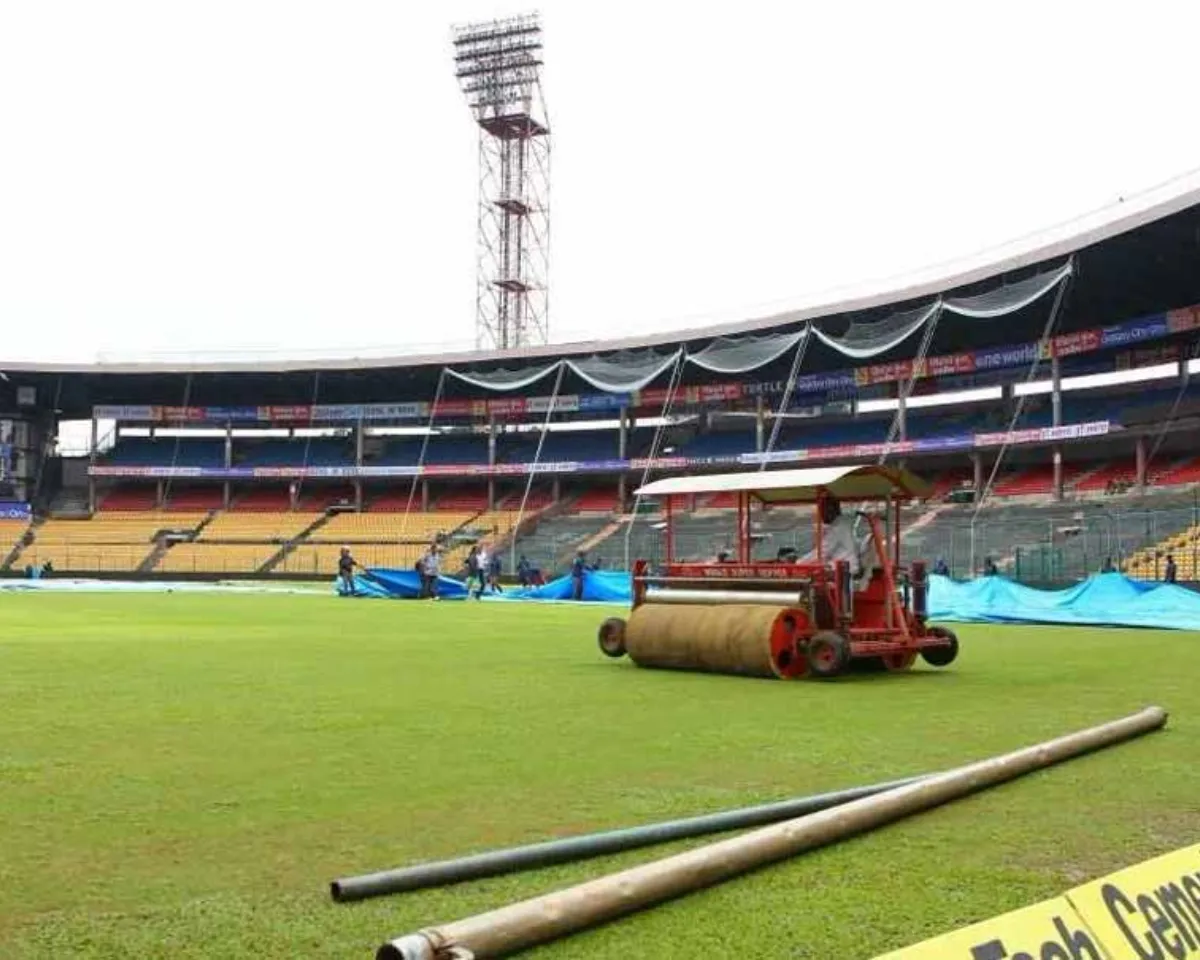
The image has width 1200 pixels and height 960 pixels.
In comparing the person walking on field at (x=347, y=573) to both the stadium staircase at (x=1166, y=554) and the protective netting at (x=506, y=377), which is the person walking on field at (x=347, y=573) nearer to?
the stadium staircase at (x=1166, y=554)

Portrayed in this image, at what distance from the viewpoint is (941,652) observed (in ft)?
43.9

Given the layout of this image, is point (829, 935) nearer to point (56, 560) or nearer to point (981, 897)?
point (981, 897)

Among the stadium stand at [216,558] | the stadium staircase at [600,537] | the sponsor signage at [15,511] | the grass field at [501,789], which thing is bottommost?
the grass field at [501,789]

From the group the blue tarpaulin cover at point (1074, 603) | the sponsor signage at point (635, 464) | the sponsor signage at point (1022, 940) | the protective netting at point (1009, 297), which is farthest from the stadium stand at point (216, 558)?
the sponsor signage at point (1022, 940)

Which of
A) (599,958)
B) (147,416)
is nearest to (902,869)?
(599,958)

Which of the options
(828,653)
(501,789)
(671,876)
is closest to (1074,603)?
(828,653)

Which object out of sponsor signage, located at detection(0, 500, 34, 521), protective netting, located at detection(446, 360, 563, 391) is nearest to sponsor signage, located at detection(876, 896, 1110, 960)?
protective netting, located at detection(446, 360, 563, 391)

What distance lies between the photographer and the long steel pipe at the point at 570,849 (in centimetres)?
410

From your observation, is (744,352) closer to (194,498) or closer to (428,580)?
(428,580)

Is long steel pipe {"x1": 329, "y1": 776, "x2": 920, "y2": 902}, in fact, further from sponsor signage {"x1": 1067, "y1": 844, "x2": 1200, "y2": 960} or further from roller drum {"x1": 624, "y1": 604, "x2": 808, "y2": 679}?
roller drum {"x1": 624, "y1": 604, "x2": 808, "y2": 679}

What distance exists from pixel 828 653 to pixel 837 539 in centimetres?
170

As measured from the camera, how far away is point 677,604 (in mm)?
13250

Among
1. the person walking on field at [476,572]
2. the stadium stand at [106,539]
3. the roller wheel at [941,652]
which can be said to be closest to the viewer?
the roller wheel at [941,652]

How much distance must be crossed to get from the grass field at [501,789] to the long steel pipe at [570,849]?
66 millimetres
